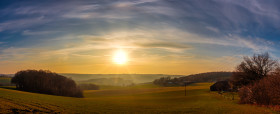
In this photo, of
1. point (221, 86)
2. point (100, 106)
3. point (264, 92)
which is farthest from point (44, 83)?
point (264, 92)

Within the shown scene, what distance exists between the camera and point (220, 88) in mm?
74750

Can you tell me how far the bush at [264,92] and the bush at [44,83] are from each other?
214ft

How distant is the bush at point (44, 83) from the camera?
250 feet

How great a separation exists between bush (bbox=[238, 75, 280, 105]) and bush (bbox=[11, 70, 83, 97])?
65.3 m

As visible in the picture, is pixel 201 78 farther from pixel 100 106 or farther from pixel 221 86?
pixel 100 106

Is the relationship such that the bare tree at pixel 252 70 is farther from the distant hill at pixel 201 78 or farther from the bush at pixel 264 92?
the distant hill at pixel 201 78

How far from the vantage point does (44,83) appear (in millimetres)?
77562

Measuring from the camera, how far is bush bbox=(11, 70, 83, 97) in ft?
250

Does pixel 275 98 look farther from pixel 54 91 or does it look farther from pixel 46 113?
pixel 54 91

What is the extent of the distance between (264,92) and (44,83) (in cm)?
7330

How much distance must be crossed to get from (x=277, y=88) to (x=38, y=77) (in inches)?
3079

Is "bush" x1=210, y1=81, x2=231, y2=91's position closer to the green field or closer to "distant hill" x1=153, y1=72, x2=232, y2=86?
the green field

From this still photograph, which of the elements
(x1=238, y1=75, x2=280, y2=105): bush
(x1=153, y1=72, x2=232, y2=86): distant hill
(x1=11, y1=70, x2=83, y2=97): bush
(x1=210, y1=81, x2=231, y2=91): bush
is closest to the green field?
(x1=238, y1=75, x2=280, y2=105): bush

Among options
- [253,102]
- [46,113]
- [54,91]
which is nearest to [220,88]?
[253,102]
